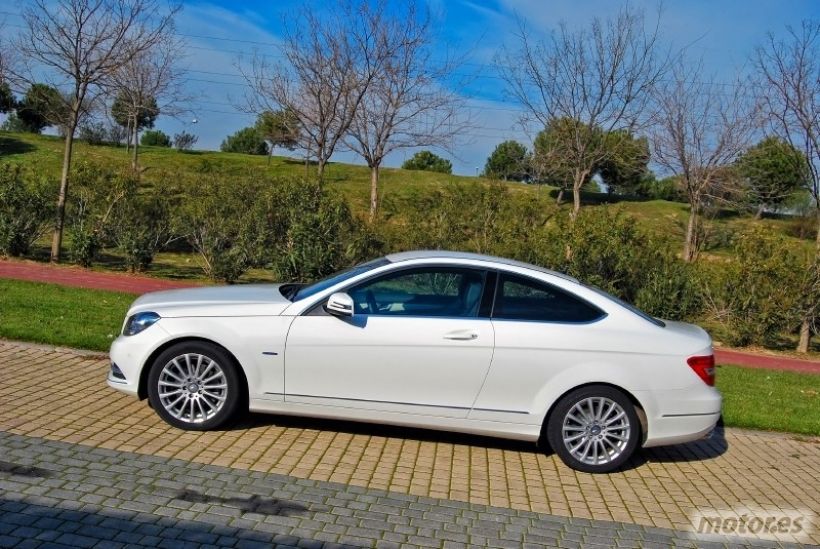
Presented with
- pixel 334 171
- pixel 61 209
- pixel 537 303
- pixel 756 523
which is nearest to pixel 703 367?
pixel 756 523

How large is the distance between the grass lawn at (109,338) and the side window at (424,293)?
323cm

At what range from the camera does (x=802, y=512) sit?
17.0 ft

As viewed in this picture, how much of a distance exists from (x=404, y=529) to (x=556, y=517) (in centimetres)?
102

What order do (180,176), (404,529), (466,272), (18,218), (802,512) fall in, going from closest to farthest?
(404,529) < (802,512) < (466,272) < (18,218) < (180,176)

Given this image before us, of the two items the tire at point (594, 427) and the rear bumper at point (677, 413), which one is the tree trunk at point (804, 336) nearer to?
the rear bumper at point (677, 413)

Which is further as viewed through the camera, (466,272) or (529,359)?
(466,272)

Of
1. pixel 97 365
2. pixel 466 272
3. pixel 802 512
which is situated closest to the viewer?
pixel 802 512

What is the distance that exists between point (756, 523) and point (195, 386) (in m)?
3.94

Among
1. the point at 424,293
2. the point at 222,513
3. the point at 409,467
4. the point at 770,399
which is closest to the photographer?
the point at 222,513

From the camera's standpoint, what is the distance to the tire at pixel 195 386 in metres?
5.57

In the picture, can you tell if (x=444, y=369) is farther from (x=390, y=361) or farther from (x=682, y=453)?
(x=682, y=453)

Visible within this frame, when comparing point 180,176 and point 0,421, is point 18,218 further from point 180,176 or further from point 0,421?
point 0,421

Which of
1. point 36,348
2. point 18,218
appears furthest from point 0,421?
point 18,218

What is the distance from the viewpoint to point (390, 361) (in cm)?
550
